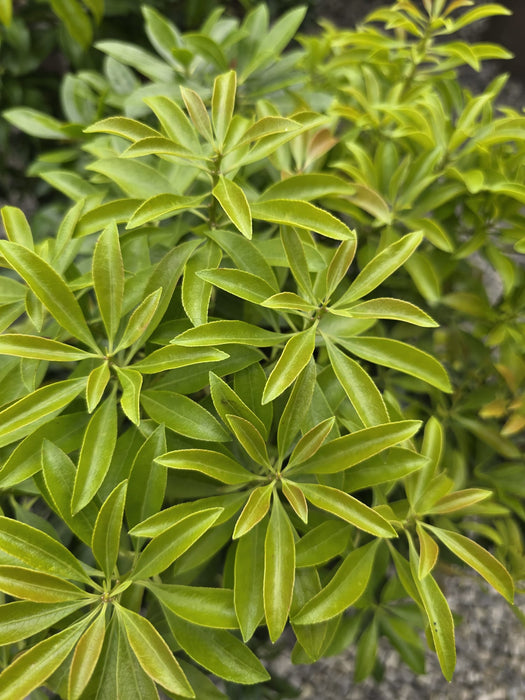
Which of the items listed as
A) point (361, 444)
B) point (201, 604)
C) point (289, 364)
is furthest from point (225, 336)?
point (201, 604)

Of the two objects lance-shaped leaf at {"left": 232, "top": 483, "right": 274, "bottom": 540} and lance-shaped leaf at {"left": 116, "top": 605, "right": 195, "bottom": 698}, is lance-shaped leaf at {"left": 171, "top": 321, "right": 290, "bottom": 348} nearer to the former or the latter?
lance-shaped leaf at {"left": 232, "top": 483, "right": 274, "bottom": 540}

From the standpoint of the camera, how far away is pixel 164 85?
1105 mm

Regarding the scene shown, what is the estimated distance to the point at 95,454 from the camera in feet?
2.07

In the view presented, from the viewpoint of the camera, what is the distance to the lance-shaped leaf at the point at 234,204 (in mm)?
653

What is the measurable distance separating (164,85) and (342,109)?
35 centimetres

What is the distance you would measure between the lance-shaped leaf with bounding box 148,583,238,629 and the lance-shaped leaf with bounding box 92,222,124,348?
0.29m

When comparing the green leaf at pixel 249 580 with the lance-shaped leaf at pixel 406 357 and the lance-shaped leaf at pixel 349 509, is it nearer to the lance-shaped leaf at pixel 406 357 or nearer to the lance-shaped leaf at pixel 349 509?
the lance-shaped leaf at pixel 349 509

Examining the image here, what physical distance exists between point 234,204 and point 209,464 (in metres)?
0.30

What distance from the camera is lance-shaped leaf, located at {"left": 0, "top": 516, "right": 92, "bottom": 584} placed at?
0.59 meters

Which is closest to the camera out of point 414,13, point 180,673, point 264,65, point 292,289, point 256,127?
point 180,673

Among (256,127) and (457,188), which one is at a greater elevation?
(256,127)

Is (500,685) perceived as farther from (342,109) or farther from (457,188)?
(342,109)

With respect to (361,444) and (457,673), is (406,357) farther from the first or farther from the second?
(457,673)

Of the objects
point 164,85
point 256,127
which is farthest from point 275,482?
point 164,85
